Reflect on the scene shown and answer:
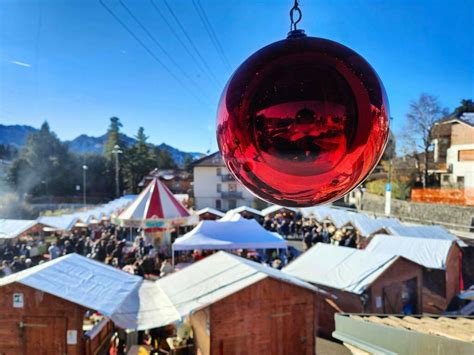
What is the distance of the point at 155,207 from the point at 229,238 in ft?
13.7

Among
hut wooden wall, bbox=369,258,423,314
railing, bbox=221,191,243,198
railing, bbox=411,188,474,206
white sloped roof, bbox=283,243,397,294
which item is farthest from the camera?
railing, bbox=221,191,243,198

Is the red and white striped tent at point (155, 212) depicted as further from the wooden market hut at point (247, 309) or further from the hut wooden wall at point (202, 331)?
the hut wooden wall at point (202, 331)

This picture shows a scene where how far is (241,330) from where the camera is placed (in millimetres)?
5840

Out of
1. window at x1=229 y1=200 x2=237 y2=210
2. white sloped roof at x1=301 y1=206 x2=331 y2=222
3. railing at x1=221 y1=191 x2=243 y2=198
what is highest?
white sloped roof at x1=301 y1=206 x2=331 y2=222

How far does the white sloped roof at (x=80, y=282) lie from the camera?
546 cm

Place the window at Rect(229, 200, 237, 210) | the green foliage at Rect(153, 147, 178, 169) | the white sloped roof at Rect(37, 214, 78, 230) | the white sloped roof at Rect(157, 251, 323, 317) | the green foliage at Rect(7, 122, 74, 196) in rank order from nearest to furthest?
1. the white sloped roof at Rect(157, 251, 323, 317)
2. the white sloped roof at Rect(37, 214, 78, 230)
3. the window at Rect(229, 200, 237, 210)
4. the green foliage at Rect(7, 122, 74, 196)
5. the green foliage at Rect(153, 147, 178, 169)

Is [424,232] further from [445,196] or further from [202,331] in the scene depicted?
[445,196]

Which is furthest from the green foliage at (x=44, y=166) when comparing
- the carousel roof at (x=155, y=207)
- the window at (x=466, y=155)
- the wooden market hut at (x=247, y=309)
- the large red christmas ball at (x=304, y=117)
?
the large red christmas ball at (x=304, y=117)

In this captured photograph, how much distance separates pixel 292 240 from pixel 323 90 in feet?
72.6

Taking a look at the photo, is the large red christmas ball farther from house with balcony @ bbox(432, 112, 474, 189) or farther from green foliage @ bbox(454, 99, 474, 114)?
green foliage @ bbox(454, 99, 474, 114)

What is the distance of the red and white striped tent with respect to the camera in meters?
14.2

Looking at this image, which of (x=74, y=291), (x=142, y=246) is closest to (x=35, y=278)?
(x=74, y=291)

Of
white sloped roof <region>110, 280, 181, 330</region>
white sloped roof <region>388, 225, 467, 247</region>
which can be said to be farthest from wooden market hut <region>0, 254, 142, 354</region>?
white sloped roof <region>388, 225, 467, 247</region>

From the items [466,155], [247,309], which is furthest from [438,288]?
[466,155]
